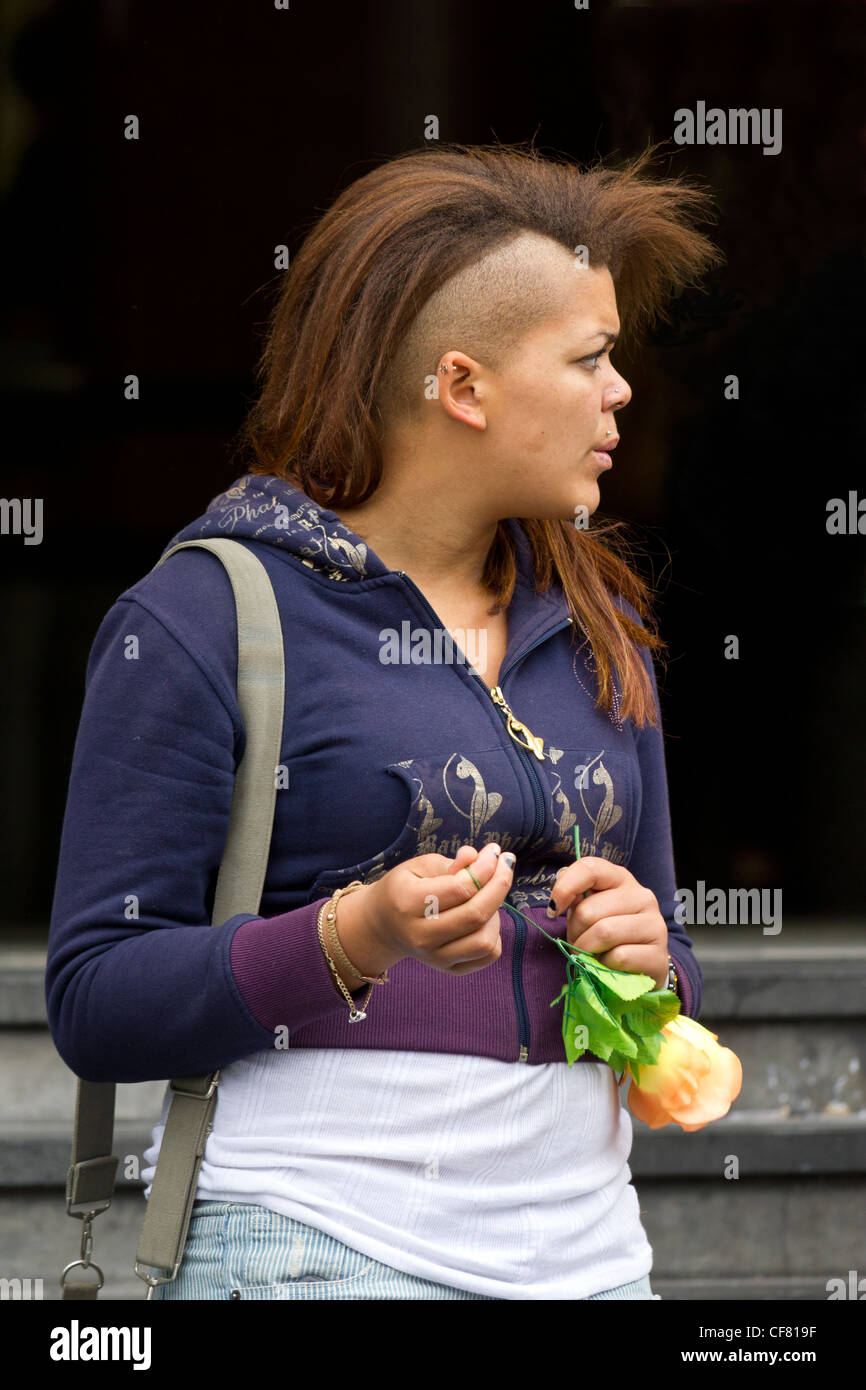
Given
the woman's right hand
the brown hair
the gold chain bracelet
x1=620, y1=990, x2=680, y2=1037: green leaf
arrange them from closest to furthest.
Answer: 1. the woman's right hand
2. the gold chain bracelet
3. x1=620, y1=990, x2=680, y2=1037: green leaf
4. the brown hair

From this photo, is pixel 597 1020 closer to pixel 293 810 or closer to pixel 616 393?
pixel 293 810

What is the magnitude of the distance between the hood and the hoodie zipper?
Answer: 2.4 inches

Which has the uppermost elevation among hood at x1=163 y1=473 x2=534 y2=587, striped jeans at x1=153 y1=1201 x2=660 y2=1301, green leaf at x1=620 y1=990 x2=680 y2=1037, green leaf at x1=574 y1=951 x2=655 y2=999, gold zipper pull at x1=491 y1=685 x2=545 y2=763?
hood at x1=163 y1=473 x2=534 y2=587

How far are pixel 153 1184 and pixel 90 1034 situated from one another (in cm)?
19

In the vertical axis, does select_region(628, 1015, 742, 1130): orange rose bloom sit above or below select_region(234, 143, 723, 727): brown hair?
below

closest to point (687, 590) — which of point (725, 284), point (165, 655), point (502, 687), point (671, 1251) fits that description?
point (725, 284)

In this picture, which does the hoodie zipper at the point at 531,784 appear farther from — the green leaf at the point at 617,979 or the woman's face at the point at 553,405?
the woman's face at the point at 553,405

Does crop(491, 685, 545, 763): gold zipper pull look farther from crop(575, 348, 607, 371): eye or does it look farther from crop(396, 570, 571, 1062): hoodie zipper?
crop(575, 348, 607, 371): eye

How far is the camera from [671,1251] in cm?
390

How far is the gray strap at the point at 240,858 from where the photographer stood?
1693 mm

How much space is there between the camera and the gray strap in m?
1.69

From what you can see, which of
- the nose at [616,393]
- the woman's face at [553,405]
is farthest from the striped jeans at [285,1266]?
the nose at [616,393]

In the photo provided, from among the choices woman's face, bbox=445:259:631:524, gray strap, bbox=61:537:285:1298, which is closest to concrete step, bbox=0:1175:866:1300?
gray strap, bbox=61:537:285:1298

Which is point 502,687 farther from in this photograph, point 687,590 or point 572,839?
point 687,590
